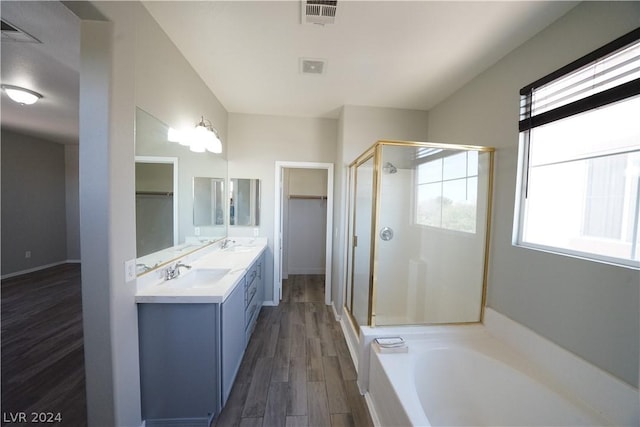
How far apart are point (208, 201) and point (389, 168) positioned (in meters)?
2.08

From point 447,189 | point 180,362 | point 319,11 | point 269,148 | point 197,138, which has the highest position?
point 319,11

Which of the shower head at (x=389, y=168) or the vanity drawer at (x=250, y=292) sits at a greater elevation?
the shower head at (x=389, y=168)

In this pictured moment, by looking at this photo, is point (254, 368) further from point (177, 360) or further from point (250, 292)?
point (177, 360)

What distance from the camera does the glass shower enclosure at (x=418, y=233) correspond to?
1851 mm

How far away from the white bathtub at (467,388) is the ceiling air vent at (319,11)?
2.30m

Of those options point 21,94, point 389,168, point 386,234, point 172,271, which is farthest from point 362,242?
point 21,94

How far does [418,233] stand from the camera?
246 centimetres

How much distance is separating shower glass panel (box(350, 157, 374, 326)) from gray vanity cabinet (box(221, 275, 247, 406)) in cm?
112

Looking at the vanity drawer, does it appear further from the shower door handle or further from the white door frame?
the shower door handle

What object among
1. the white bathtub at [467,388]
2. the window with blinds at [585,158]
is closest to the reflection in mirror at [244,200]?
the white bathtub at [467,388]

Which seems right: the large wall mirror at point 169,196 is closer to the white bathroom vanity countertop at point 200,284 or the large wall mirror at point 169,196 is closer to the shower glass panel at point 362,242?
the white bathroom vanity countertop at point 200,284

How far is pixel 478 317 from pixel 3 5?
371 centimetres

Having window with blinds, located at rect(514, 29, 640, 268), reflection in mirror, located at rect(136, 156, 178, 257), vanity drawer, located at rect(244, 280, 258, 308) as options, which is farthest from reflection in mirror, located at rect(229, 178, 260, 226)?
window with blinds, located at rect(514, 29, 640, 268)

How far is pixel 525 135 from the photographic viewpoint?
1.52 meters
